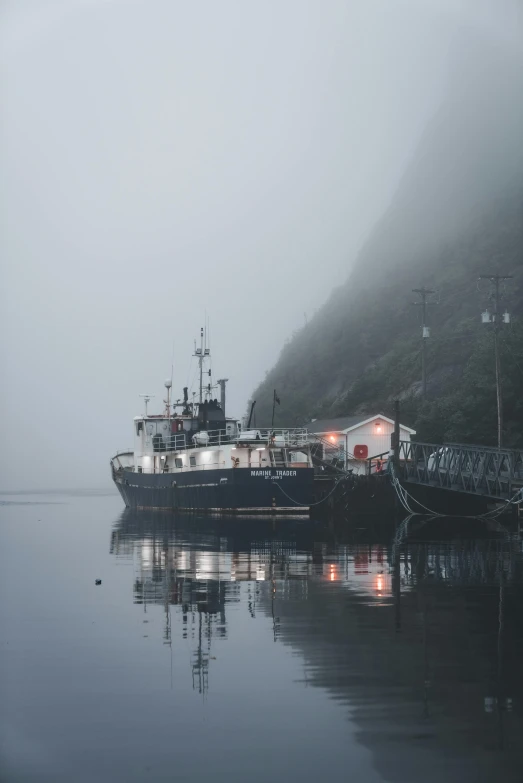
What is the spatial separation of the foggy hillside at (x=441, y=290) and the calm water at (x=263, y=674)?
166ft

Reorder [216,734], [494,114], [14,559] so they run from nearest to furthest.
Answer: [216,734], [14,559], [494,114]

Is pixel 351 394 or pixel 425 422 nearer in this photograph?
pixel 425 422

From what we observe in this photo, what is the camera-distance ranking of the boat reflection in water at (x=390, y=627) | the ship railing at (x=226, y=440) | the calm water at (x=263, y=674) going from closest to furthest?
the calm water at (x=263, y=674) < the boat reflection in water at (x=390, y=627) < the ship railing at (x=226, y=440)

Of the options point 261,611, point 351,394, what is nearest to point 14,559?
point 261,611

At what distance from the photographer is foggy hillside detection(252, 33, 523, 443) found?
261 feet

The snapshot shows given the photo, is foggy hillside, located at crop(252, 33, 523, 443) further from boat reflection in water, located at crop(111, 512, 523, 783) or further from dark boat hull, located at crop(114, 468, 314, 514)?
boat reflection in water, located at crop(111, 512, 523, 783)

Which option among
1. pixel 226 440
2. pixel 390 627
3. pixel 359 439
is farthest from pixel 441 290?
pixel 390 627

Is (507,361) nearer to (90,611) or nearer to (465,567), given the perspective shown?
(465,567)

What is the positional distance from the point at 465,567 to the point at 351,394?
81.4 m

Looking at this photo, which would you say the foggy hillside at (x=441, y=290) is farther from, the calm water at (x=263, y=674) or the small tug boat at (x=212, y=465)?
the calm water at (x=263, y=674)

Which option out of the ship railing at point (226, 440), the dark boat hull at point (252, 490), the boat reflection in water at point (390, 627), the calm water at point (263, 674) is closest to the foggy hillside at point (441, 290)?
the ship railing at point (226, 440)

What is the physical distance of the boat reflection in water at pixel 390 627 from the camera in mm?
9984

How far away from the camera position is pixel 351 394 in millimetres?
107438

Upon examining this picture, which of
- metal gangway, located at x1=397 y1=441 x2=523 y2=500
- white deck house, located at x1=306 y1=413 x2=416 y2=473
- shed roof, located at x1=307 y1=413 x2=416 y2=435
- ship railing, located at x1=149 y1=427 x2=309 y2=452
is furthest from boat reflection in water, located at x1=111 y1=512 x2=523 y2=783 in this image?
shed roof, located at x1=307 y1=413 x2=416 y2=435
